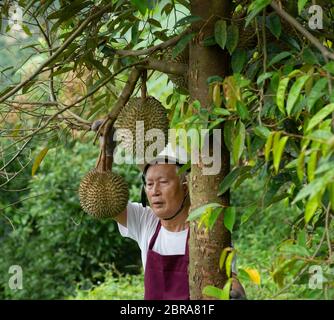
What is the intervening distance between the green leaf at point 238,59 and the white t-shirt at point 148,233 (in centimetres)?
77

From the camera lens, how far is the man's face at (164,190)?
84.9 inches

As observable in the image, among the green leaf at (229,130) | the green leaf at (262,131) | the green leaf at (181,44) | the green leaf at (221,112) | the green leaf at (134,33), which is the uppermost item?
the green leaf at (134,33)

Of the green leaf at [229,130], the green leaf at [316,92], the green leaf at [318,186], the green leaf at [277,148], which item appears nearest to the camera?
the green leaf at [318,186]

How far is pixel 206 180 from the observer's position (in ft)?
5.27

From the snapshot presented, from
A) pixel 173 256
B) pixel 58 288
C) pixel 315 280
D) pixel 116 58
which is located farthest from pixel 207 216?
pixel 58 288

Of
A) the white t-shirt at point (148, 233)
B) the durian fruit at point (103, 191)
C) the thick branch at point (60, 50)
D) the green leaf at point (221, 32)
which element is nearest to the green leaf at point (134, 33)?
the thick branch at point (60, 50)

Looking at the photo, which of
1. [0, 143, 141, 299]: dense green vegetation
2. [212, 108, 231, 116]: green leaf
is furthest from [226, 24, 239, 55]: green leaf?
[0, 143, 141, 299]: dense green vegetation

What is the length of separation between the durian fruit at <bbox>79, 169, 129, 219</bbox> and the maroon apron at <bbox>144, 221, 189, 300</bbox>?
39cm

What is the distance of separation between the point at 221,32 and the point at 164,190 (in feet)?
2.40

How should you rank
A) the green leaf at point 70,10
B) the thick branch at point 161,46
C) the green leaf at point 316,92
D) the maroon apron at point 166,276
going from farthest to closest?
the maroon apron at point 166,276 → the green leaf at point 70,10 → the thick branch at point 161,46 → the green leaf at point 316,92

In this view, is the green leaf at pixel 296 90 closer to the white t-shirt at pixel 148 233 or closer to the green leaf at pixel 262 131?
the green leaf at pixel 262 131

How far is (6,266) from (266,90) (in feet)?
12.1

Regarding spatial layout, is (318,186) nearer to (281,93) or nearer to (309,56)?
(281,93)

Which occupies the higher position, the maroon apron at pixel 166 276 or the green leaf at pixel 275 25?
the green leaf at pixel 275 25
